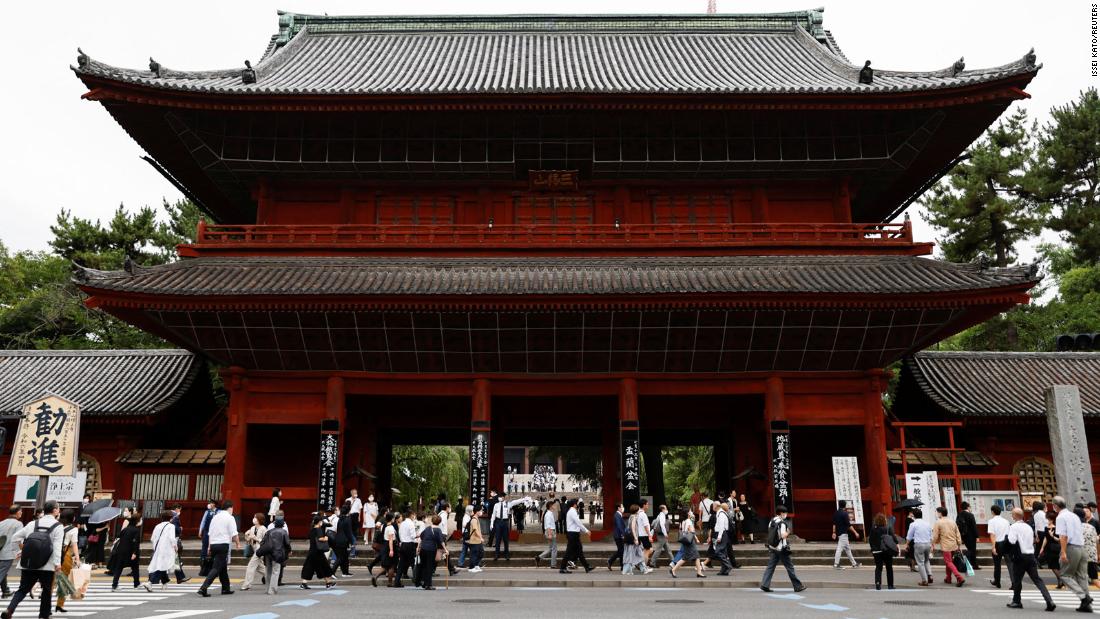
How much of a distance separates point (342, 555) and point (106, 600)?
4.60 m

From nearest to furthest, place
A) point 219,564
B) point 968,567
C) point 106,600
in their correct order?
point 106,600
point 219,564
point 968,567

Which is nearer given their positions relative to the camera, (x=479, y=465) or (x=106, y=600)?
(x=106, y=600)

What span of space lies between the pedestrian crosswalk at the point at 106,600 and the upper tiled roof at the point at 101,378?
9703 mm

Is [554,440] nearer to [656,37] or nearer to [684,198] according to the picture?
[684,198]

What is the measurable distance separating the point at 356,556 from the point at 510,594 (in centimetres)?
626

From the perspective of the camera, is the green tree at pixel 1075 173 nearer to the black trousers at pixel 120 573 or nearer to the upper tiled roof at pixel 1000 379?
the upper tiled roof at pixel 1000 379

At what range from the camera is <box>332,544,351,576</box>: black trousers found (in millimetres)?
16859

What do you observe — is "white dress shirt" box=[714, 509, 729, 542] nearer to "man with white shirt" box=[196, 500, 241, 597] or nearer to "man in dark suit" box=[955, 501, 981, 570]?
"man in dark suit" box=[955, 501, 981, 570]

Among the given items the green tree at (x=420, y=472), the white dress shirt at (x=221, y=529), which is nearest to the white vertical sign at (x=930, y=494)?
the white dress shirt at (x=221, y=529)

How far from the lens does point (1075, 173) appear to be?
43.4 m

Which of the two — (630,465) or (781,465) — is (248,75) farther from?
(781,465)

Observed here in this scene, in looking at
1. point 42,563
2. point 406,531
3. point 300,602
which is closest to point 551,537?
point 406,531

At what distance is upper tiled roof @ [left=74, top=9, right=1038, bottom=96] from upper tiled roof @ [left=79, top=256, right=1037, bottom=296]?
4.88m

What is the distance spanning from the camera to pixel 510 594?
14.9 metres
